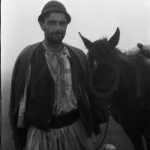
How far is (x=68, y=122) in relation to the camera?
3650 mm

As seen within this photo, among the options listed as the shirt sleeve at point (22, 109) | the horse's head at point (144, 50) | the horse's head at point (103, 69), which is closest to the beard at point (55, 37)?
the shirt sleeve at point (22, 109)

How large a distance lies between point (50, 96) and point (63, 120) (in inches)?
12.5

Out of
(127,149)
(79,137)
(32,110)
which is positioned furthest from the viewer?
(127,149)

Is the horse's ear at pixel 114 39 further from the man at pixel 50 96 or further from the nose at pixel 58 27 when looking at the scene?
the nose at pixel 58 27

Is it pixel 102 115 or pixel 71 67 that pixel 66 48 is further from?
pixel 102 115

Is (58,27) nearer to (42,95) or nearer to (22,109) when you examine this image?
(42,95)

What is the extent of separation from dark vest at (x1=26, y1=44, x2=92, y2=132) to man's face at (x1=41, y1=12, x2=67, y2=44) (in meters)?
0.20

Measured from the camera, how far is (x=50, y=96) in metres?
3.51

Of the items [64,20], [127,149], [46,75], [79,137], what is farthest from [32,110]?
[127,149]

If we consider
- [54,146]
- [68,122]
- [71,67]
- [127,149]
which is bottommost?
[127,149]

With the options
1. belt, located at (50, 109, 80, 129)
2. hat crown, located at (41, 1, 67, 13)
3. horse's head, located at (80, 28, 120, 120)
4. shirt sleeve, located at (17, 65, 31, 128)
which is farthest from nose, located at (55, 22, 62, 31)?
belt, located at (50, 109, 80, 129)

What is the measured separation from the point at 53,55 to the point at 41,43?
24 centimetres

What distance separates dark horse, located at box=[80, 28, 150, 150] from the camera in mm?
4207

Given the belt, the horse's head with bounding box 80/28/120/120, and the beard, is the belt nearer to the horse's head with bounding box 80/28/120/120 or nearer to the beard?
the horse's head with bounding box 80/28/120/120
